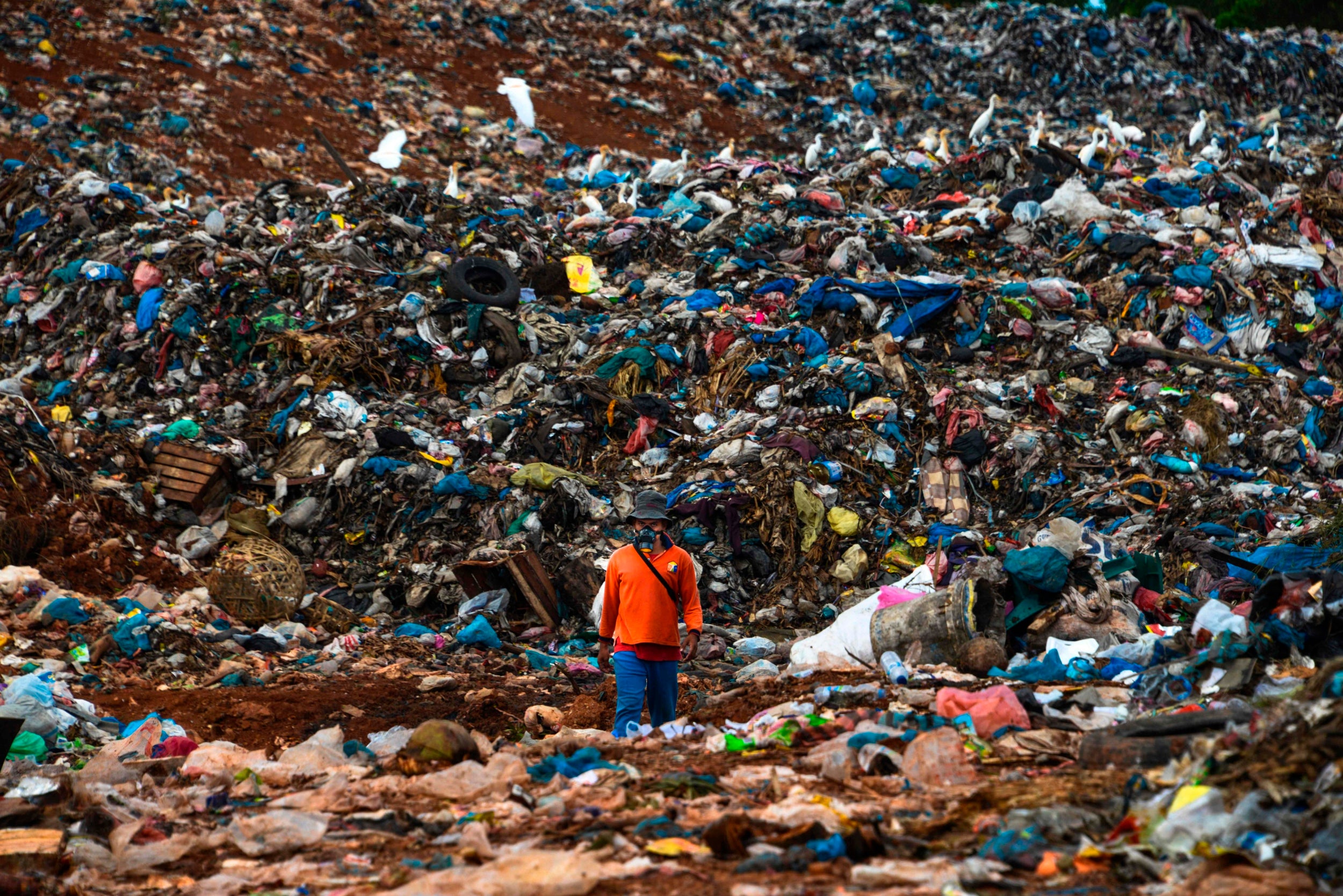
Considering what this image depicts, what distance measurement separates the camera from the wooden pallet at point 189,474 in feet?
Result: 23.2

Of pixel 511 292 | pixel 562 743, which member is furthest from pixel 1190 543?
pixel 511 292

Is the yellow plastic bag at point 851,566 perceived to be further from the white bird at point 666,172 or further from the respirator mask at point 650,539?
the white bird at point 666,172

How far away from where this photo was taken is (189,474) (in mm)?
7141

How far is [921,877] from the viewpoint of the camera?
95.0 inches

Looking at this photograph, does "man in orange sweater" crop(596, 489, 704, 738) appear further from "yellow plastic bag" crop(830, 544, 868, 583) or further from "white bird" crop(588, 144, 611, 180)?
"white bird" crop(588, 144, 611, 180)

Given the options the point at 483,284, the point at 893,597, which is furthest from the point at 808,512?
the point at 483,284

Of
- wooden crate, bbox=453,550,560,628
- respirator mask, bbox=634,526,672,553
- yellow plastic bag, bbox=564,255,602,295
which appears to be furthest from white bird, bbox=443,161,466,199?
respirator mask, bbox=634,526,672,553

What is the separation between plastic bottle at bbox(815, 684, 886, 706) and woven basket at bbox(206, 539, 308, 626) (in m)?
3.40

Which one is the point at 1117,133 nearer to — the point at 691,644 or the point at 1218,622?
the point at 1218,622

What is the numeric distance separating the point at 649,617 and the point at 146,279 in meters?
6.58

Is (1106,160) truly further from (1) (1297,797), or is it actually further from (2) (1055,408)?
(1) (1297,797)

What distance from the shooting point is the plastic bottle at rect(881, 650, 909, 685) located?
428cm

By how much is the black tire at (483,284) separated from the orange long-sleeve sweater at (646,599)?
4942 mm

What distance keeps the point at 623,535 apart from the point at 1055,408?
10.4ft
